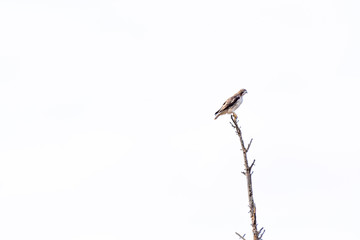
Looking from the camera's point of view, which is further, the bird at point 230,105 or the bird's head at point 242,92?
the bird's head at point 242,92

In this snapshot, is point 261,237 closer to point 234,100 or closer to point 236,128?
point 236,128

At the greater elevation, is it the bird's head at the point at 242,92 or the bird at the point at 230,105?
A: the bird's head at the point at 242,92

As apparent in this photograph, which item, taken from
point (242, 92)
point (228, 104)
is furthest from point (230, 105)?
point (242, 92)

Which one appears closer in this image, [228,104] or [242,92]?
[228,104]

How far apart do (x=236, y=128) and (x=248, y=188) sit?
7.38ft

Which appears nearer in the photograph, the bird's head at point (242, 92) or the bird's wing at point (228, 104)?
the bird's wing at point (228, 104)

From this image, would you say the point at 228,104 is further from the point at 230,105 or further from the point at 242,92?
the point at 242,92

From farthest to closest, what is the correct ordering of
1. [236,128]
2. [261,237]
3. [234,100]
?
1. [234,100]
2. [236,128]
3. [261,237]

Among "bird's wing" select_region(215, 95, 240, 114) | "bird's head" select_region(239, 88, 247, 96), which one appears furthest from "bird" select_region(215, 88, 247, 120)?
"bird's head" select_region(239, 88, 247, 96)

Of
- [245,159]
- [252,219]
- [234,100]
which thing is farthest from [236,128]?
[234,100]

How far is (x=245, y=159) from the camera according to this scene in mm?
12648

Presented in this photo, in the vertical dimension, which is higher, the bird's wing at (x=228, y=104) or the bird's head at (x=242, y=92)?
the bird's head at (x=242, y=92)

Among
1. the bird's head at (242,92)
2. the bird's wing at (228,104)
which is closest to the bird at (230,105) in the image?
the bird's wing at (228,104)

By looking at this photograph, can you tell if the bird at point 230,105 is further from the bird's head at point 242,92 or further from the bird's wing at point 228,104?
the bird's head at point 242,92
